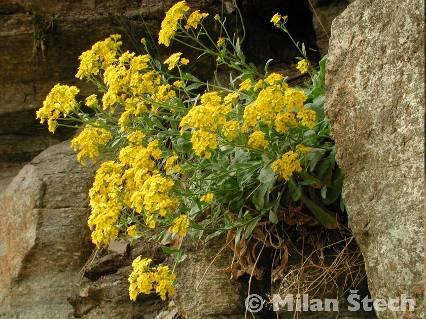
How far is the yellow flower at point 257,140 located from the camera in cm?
281

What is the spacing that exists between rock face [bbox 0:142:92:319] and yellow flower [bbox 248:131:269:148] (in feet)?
6.23

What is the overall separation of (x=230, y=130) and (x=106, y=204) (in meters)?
0.67

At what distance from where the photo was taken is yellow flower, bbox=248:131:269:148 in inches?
110

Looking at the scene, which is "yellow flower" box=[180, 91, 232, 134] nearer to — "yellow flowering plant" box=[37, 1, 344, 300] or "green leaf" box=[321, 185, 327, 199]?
"yellow flowering plant" box=[37, 1, 344, 300]

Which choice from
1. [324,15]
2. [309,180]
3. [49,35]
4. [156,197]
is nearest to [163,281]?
[156,197]

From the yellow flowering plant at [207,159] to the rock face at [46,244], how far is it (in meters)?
1.05

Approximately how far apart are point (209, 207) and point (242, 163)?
0.38 m

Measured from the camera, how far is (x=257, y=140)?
2.81 m

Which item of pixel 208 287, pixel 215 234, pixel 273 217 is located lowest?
pixel 208 287

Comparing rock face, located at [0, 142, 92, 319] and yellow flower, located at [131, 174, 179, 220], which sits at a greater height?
yellow flower, located at [131, 174, 179, 220]

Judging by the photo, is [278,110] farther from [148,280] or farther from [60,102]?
[60,102]

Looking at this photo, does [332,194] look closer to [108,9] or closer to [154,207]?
[154,207]

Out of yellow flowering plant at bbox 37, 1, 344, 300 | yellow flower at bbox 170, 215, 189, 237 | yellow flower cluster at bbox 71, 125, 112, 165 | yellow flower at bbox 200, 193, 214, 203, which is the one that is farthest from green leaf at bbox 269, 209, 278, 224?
yellow flower cluster at bbox 71, 125, 112, 165

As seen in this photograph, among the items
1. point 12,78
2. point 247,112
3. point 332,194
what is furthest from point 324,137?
point 12,78
